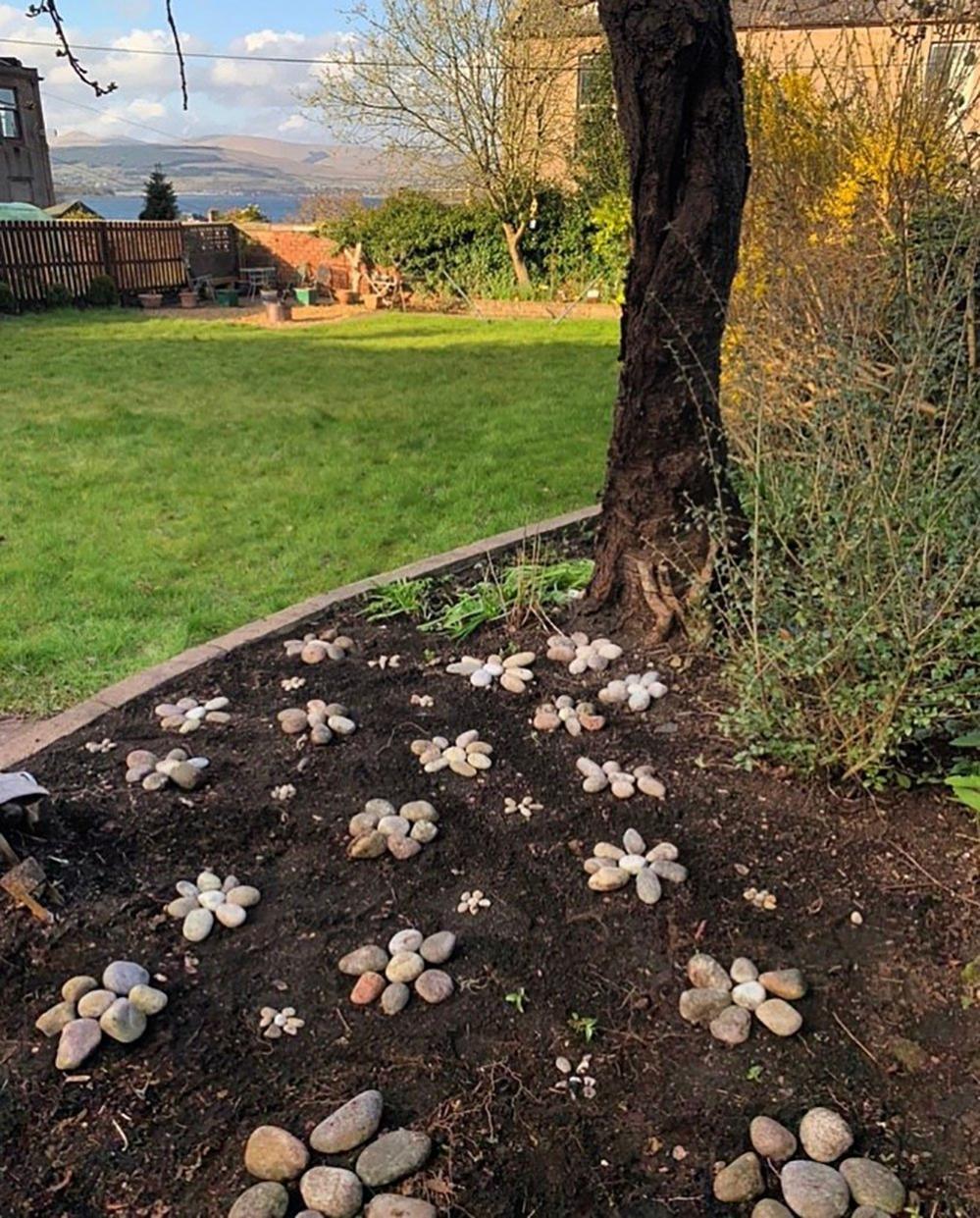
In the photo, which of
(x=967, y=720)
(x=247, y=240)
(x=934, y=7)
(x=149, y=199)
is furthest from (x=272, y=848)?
(x=149, y=199)

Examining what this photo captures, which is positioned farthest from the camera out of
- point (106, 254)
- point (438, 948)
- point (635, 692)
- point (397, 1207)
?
point (106, 254)

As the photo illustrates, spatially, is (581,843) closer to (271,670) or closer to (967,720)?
(967,720)

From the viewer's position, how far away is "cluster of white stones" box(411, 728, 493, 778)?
240 centimetres

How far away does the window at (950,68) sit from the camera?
4027 mm

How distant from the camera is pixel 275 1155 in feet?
4.55

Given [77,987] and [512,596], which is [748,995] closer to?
[77,987]

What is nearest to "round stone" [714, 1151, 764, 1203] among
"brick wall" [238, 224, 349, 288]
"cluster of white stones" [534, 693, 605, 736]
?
"cluster of white stones" [534, 693, 605, 736]

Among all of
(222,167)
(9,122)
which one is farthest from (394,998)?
(222,167)

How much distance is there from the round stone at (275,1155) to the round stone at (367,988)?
11.6 inches

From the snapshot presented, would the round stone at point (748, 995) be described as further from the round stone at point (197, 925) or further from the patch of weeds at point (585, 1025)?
the round stone at point (197, 925)

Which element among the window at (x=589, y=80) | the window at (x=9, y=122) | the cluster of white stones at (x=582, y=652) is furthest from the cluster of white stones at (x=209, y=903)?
the window at (x=9, y=122)

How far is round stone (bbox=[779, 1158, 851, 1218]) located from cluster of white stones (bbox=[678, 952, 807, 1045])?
0.85 ft

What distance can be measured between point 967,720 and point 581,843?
102 centimetres

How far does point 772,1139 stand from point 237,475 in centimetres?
481
